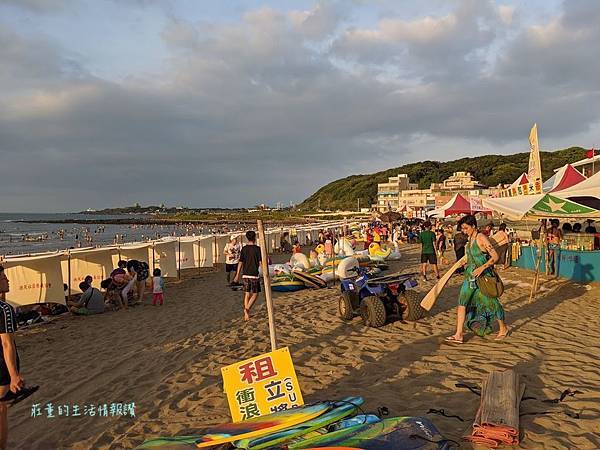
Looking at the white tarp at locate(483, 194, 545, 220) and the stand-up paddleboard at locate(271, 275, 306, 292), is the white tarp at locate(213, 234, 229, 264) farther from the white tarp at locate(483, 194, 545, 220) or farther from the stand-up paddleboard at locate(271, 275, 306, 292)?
the white tarp at locate(483, 194, 545, 220)

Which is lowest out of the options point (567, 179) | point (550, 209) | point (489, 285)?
point (489, 285)

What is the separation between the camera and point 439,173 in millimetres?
148125

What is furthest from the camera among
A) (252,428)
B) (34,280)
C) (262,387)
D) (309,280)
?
(309,280)

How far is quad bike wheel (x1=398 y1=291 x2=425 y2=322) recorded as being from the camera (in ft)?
25.7

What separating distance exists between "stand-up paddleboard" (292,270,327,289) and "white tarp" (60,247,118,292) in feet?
18.6

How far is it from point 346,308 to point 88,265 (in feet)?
27.8

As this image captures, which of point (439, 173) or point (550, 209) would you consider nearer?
point (550, 209)

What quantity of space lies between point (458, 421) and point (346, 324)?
394cm

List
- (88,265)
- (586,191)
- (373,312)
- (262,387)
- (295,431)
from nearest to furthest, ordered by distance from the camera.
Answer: (295,431), (262,387), (373,312), (586,191), (88,265)

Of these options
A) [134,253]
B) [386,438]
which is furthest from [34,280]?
[386,438]

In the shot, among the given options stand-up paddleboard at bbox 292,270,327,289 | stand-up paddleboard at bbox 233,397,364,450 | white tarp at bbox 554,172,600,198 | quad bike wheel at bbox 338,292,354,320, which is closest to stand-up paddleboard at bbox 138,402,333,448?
stand-up paddleboard at bbox 233,397,364,450

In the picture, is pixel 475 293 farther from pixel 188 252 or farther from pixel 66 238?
pixel 66 238

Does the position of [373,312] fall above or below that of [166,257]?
below

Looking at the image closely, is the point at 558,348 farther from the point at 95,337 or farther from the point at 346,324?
the point at 95,337
